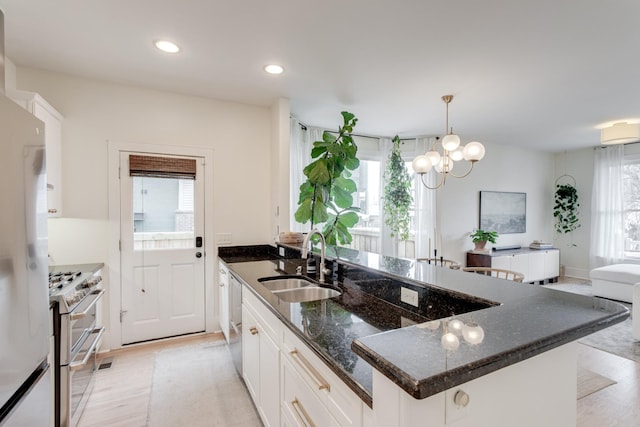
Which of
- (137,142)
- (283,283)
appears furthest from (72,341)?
(137,142)

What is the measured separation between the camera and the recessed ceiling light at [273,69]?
2.71 metres

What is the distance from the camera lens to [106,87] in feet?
9.93

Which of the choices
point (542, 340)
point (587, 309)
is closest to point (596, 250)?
point (587, 309)

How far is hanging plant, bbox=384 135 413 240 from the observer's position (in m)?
4.83

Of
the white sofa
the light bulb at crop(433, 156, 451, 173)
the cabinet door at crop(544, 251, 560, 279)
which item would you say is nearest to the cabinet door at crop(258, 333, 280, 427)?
the light bulb at crop(433, 156, 451, 173)

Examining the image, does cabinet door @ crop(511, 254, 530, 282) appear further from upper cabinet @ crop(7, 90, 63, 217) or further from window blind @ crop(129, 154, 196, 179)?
upper cabinet @ crop(7, 90, 63, 217)

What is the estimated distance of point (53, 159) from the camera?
2652mm

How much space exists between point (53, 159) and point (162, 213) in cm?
100

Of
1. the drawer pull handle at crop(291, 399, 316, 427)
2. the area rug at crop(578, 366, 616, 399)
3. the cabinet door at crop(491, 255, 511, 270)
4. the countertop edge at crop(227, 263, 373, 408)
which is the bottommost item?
the area rug at crop(578, 366, 616, 399)

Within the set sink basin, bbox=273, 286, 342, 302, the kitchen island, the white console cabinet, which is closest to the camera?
the kitchen island

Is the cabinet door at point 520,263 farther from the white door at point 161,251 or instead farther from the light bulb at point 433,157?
the white door at point 161,251

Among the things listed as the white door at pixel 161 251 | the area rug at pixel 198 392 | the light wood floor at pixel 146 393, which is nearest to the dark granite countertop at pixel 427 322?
the area rug at pixel 198 392

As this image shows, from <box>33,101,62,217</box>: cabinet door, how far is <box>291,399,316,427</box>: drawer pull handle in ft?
8.55

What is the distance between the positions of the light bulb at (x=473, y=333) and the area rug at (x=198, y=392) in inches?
68.3
